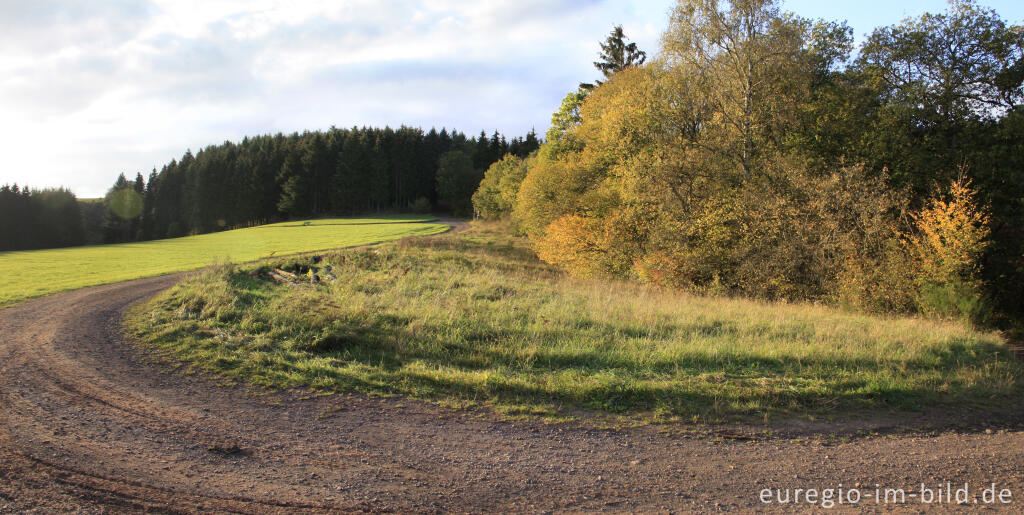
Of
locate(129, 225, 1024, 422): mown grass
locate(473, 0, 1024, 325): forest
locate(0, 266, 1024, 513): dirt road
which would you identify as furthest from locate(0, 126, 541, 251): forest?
locate(0, 266, 1024, 513): dirt road

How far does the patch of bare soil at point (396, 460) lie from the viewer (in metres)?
4.23

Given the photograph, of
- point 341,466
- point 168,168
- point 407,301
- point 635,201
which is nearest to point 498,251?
point 635,201

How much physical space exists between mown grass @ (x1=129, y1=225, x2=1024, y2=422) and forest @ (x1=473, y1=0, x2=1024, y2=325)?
8222mm

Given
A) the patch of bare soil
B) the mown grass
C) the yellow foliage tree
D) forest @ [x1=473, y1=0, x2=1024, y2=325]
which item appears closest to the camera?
the patch of bare soil

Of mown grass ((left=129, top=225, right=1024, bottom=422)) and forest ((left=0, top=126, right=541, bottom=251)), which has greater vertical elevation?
forest ((left=0, top=126, right=541, bottom=251))

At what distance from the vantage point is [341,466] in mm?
4852

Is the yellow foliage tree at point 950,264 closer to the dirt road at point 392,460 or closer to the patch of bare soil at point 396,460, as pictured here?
the patch of bare soil at point 396,460

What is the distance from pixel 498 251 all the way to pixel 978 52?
1171 inches

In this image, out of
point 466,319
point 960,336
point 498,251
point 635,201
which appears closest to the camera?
point 960,336

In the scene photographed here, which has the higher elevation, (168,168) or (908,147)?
(168,168)

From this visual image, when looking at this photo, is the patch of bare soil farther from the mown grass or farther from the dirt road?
the mown grass

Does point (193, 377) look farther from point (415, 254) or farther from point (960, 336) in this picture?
point (415, 254)

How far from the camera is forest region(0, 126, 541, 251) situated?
80.9 m

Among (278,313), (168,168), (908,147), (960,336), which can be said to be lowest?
(960,336)
